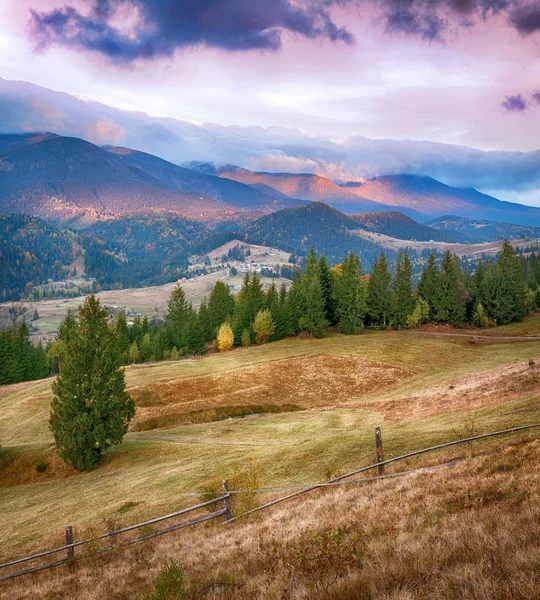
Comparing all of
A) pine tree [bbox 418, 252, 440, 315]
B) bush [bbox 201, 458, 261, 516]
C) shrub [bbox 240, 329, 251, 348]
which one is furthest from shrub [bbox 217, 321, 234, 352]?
bush [bbox 201, 458, 261, 516]

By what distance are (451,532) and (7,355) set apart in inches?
4364

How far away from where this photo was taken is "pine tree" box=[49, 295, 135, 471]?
37.5 metres

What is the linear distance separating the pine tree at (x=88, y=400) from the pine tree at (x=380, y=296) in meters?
77.0

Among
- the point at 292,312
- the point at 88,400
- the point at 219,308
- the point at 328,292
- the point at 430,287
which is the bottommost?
the point at 88,400

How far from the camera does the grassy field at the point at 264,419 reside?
24659mm

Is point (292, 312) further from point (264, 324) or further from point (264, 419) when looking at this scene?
point (264, 419)

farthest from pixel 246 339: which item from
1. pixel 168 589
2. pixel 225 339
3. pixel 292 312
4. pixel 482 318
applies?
pixel 168 589

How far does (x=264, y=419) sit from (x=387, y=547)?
39.9 m

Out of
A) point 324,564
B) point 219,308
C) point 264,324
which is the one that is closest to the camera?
point 324,564

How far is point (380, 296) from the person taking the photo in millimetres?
104625

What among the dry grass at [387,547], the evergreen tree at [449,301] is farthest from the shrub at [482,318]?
the dry grass at [387,547]

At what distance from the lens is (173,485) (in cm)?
2686

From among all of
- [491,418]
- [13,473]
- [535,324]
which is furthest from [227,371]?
[535,324]

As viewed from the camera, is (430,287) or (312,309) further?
(430,287)
